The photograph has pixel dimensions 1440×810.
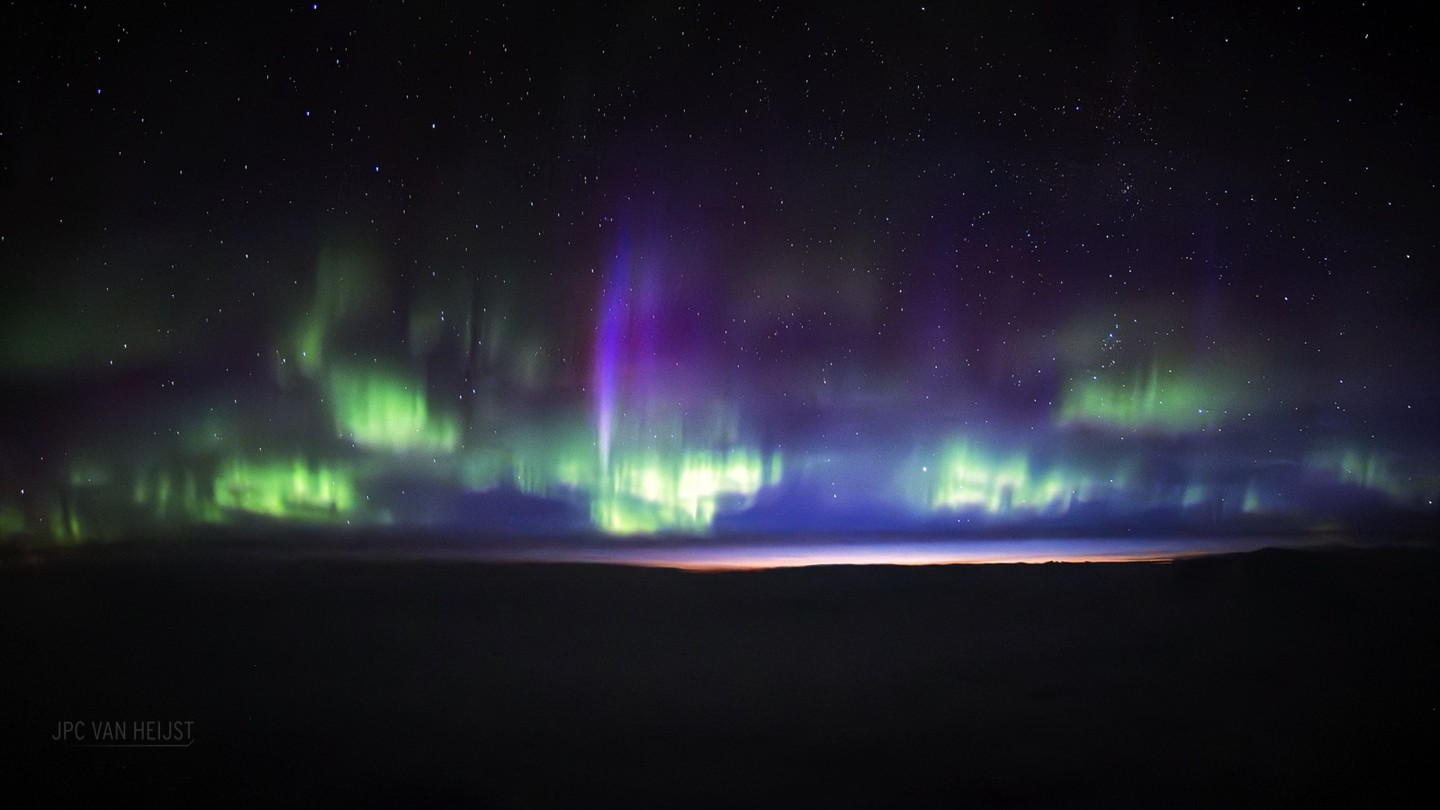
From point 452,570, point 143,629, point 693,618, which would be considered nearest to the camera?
point 143,629

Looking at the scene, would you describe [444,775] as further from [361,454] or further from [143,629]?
[361,454]

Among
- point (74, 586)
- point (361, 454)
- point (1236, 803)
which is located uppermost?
point (361, 454)

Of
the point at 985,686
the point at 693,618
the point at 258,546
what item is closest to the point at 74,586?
the point at 258,546

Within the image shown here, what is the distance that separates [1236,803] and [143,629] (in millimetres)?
3249

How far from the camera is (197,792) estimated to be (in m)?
1.55

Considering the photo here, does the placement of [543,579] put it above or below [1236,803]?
above

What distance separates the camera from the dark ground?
162 cm

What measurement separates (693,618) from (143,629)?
190 cm

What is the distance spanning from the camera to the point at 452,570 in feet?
10.0

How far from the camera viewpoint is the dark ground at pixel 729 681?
5.30 feet

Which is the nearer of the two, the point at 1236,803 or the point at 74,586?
the point at 1236,803

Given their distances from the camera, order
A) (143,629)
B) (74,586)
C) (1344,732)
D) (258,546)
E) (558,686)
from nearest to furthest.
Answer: (1344,732) < (558,686) < (143,629) < (74,586) < (258,546)

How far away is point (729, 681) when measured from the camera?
2.13 m

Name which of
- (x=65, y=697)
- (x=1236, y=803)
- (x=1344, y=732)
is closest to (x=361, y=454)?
(x=65, y=697)
